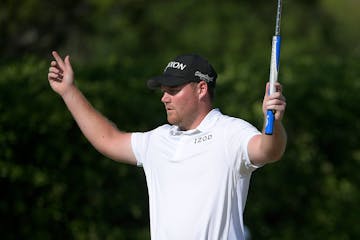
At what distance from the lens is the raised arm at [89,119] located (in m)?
5.78

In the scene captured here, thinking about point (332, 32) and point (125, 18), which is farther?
point (332, 32)

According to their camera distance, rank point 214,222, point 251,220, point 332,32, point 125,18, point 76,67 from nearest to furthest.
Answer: point 214,222 < point 76,67 < point 251,220 < point 125,18 < point 332,32

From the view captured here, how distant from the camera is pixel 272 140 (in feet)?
15.5

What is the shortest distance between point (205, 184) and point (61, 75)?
4.03ft

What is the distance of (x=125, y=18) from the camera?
20578mm

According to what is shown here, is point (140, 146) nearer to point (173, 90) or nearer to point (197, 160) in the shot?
point (173, 90)

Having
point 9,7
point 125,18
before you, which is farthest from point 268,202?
point 125,18

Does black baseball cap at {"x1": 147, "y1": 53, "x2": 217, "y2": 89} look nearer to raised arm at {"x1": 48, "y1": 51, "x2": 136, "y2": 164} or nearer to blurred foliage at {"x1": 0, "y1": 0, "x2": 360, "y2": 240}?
raised arm at {"x1": 48, "y1": 51, "x2": 136, "y2": 164}

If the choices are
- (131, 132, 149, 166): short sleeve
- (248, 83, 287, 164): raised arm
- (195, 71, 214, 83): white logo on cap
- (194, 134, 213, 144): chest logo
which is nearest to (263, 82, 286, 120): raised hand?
(248, 83, 287, 164): raised arm

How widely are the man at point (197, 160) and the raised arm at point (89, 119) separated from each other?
0.21 m

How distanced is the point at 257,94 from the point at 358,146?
4.52ft

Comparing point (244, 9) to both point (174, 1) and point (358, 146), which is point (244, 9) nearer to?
point (174, 1)

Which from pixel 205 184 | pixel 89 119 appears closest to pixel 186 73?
pixel 205 184

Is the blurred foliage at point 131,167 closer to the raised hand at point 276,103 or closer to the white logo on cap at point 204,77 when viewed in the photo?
the white logo on cap at point 204,77
